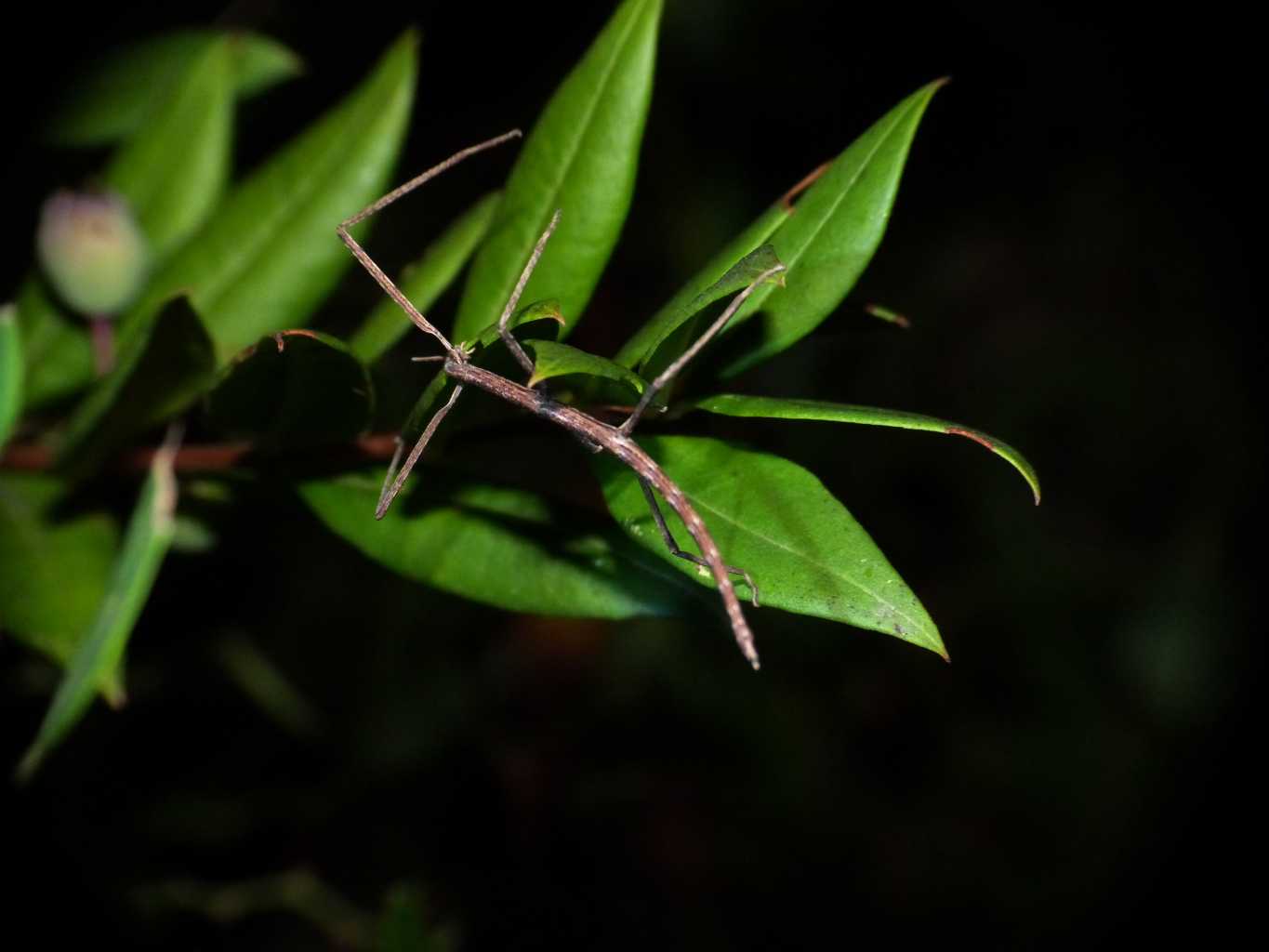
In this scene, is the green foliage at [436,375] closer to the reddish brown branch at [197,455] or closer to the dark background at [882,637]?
the reddish brown branch at [197,455]

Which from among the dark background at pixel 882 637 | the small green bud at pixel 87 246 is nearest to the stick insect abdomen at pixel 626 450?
the small green bud at pixel 87 246

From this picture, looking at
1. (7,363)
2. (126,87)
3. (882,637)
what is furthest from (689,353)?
(882,637)

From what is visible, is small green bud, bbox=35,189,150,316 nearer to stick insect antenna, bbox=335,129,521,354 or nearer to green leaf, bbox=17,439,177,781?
stick insect antenna, bbox=335,129,521,354

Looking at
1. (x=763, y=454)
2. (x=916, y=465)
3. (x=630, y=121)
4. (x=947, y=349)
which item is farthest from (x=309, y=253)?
(x=947, y=349)

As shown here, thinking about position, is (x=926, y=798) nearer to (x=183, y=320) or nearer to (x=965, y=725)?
(x=965, y=725)

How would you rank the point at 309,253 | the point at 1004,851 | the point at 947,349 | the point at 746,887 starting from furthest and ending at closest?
1. the point at 947,349
2. the point at 1004,851
3. the point at 746,887
4. the point at 309,253

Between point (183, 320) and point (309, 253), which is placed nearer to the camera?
point (183, 320)

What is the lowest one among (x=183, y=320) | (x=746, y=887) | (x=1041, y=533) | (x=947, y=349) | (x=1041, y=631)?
(x=746, y=887)
